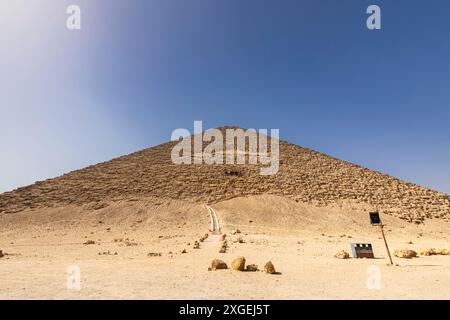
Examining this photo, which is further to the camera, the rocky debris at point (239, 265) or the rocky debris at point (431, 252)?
the rocky debris at point (431, 252)

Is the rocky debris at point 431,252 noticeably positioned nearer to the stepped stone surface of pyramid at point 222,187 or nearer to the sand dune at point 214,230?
the sand dune at point 214,230

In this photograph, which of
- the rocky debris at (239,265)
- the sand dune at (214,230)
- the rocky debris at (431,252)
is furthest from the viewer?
the rocky debris at (431,252)

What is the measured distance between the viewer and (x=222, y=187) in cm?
4512

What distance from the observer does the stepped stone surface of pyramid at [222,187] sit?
4081cm

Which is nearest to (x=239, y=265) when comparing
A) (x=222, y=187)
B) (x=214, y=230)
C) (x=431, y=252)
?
(x=431, y=252)

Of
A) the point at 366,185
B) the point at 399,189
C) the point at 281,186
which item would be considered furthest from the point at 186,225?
the point at 399,189

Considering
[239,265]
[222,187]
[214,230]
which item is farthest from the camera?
[222,187]

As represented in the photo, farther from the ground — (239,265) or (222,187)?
(222,187)

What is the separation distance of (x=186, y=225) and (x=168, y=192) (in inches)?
488

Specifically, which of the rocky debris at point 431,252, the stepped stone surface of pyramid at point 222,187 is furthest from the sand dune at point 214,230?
the rocky debris at point 431,252

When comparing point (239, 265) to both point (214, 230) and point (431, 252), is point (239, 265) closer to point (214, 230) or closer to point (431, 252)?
point (431, 252)

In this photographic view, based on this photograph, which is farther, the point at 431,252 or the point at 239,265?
the point at 431,252
